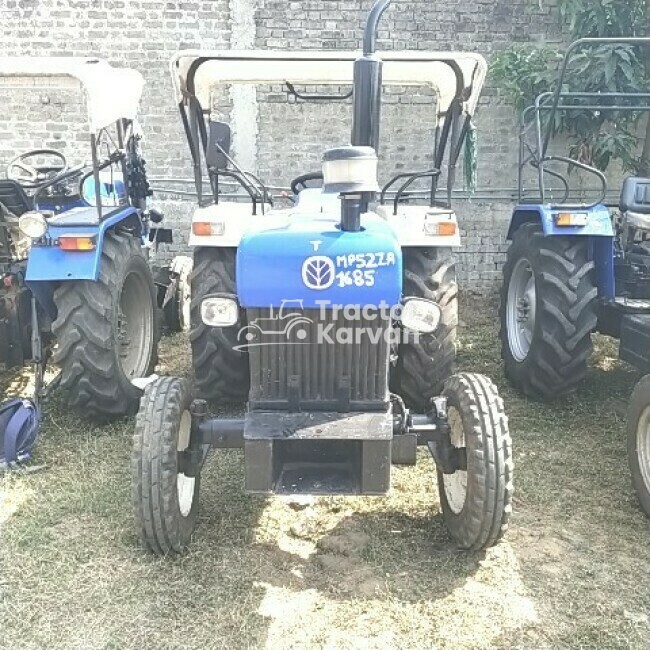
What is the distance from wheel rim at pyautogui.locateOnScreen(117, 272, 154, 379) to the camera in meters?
4.50

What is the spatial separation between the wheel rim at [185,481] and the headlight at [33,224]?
1.43 metres

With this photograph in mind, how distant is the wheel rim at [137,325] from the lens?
14.8 feet

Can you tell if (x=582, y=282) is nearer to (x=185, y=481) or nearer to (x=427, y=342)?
(x=427, y=342)

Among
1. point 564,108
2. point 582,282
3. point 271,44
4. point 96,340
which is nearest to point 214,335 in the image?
point 96,340

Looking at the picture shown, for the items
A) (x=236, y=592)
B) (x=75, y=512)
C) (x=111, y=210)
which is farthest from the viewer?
(x=111, y=210)

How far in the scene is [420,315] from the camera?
2674 mm

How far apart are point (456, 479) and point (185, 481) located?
1.09 meters

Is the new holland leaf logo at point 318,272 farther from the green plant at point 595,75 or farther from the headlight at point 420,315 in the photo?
the green plant at point 595,75

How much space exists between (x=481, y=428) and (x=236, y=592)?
3.52 ft

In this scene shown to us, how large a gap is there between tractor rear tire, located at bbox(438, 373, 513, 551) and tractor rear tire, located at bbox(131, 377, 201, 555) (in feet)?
3.50

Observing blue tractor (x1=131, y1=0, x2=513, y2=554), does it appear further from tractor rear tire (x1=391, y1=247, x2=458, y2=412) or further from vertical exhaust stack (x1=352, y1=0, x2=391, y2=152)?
tractor rear tire (x1=391, y1=247, x2=458, y2=412)

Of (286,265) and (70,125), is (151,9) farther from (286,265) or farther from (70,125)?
(286,265)

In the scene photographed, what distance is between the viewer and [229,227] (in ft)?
12.2

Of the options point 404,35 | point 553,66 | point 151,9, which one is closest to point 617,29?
point 553,66
